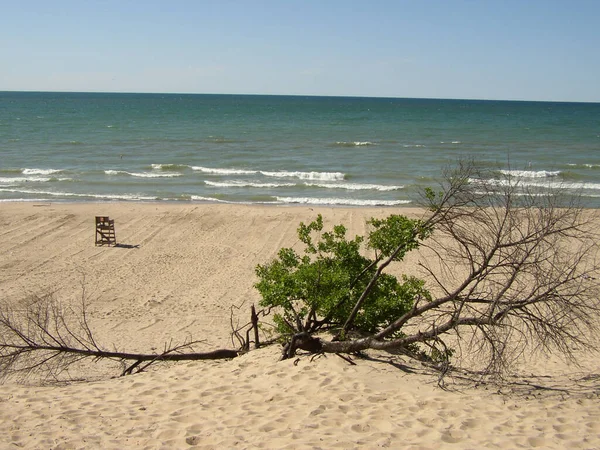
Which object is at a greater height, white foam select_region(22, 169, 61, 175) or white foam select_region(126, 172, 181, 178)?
white foam select_region(126, 172, 181, 178)

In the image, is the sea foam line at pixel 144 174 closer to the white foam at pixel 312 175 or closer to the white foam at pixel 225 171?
the white foam at pixel 225 171

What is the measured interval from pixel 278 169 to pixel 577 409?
27.6 meters

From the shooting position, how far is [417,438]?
5.66 meters

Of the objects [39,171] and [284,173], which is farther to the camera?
[39,171]

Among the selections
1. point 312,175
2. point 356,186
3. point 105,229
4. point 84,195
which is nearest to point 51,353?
point 105,229

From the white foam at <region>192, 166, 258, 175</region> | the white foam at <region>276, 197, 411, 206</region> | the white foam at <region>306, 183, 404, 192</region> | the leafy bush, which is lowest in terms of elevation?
the white foam at <region>276, 197, 411, 206</region>

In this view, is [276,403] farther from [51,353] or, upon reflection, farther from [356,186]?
[356,186]

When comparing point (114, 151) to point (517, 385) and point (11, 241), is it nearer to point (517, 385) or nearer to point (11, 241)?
point (11, 241)

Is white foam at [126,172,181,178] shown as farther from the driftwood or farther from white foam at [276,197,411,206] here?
the driftwood

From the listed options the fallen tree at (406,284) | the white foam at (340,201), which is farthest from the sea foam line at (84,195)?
the fallen tree at (406,284)

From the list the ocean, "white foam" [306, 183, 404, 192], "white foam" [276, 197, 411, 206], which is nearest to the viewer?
"white foam" [276, 197, 411, 206]

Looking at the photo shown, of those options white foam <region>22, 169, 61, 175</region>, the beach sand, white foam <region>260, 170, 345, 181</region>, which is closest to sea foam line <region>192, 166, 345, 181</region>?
white foam <region>260, 170, 345, 181</region>

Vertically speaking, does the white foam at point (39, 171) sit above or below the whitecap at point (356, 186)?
below

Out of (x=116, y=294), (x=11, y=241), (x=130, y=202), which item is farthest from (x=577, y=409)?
(x=130, y=202)
